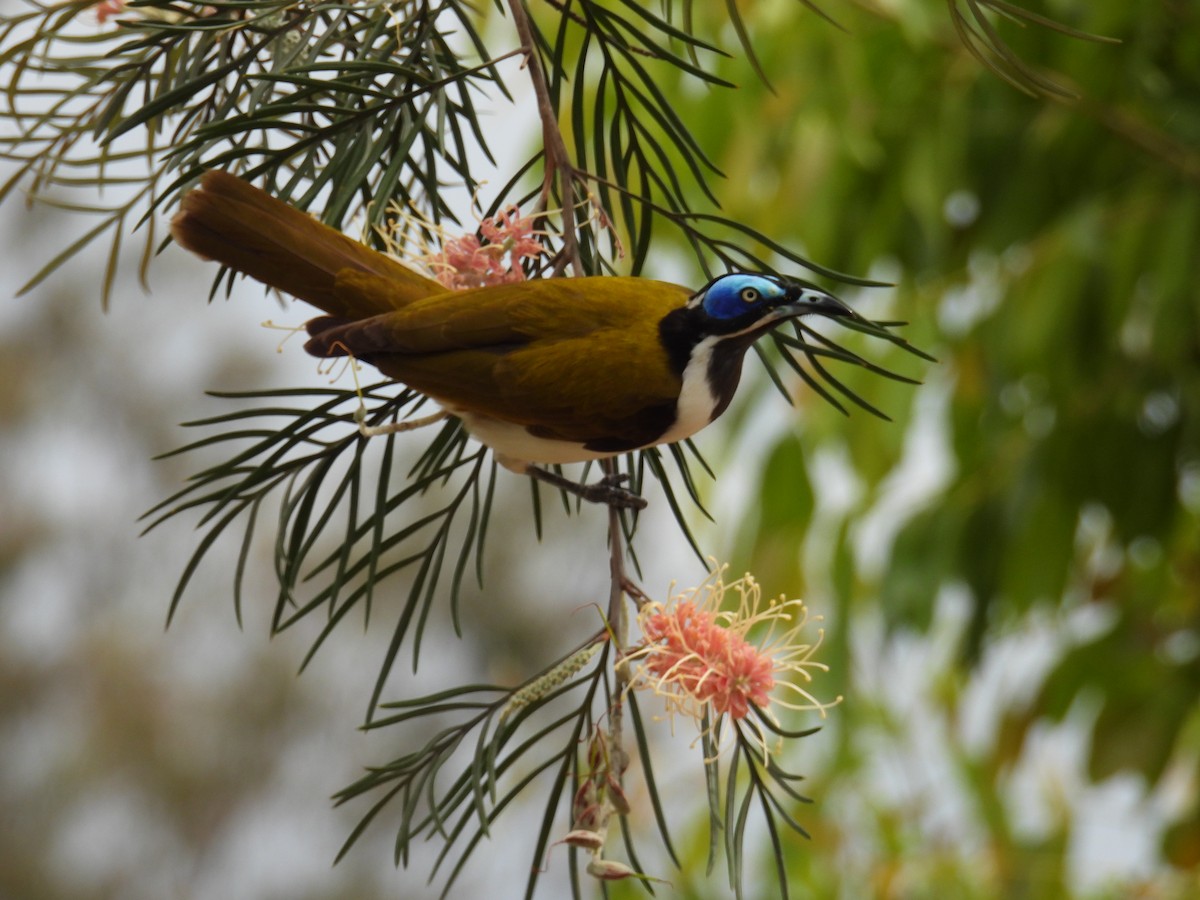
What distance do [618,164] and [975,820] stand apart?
1719 mm

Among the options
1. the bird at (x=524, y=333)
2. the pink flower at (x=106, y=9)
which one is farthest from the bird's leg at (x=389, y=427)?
the pink flower at (x=106, y=9)

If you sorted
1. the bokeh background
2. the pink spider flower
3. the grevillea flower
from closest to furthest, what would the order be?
the grevillea flower, the pink spider flower, the bokeh background

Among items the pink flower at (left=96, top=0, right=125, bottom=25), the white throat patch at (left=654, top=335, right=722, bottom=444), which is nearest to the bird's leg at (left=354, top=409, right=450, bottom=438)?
the white throat patch at (left=654, top=335, right=722, bottom=444)

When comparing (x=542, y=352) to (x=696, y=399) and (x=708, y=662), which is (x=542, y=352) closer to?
(x=696, y=399)

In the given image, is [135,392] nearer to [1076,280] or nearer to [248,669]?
[248,669]

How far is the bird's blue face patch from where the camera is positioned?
629 mm

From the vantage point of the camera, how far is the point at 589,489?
0.70 metres

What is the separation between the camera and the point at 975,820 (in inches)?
85.4

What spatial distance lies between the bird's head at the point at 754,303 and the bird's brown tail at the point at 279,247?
16 centimetres

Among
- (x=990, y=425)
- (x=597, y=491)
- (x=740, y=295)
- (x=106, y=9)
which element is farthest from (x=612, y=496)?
(x=990, y=425)

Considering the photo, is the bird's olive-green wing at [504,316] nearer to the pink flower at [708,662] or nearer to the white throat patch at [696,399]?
the white throat patch at [696,399]

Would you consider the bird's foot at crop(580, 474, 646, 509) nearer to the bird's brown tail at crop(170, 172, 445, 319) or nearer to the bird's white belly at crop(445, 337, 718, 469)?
the bird's white belly at crop(445, 337, 718, 469)

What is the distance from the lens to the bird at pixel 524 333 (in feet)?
2.09

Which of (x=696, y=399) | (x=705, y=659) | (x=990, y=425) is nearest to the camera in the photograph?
(x=705, y=659)
